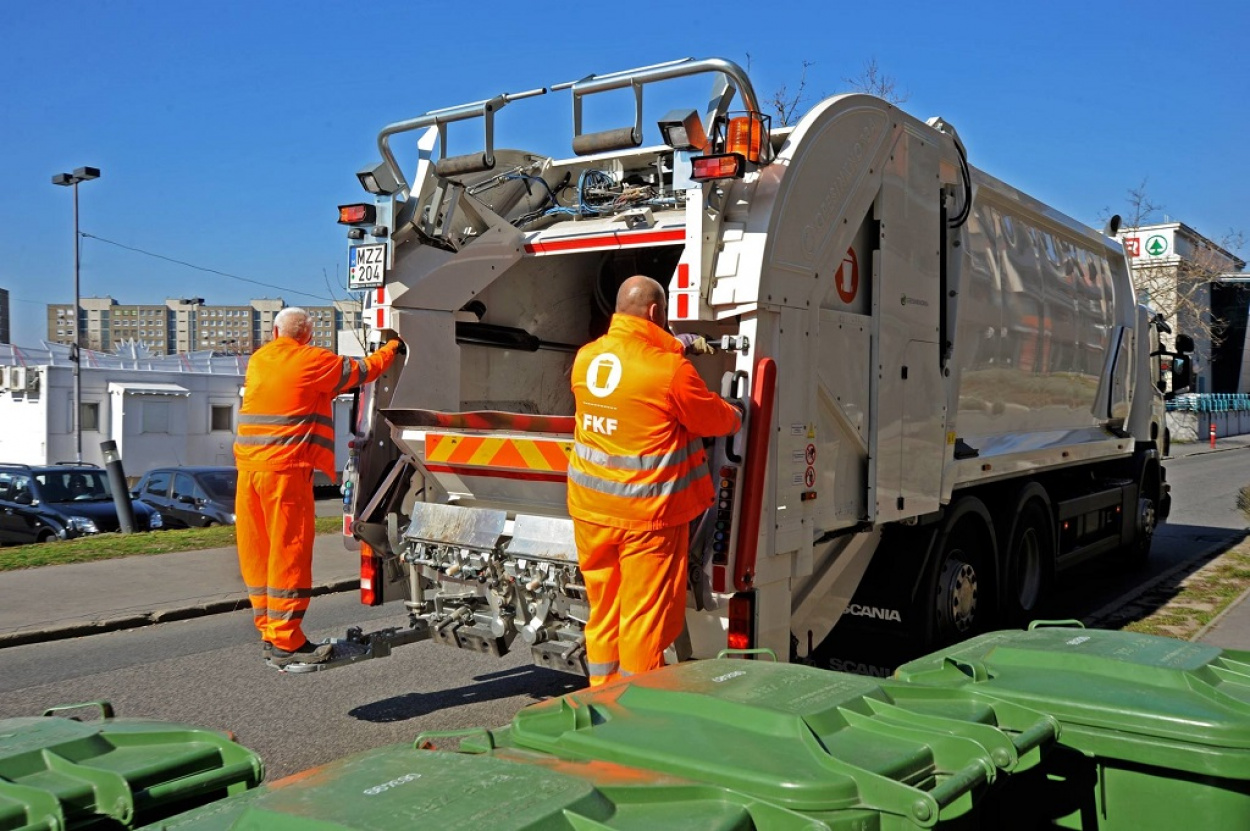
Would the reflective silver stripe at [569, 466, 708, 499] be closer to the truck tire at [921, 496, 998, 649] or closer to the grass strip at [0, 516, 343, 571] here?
the truck tire at [921, 496, 998, 649]

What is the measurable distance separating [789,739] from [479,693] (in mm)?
4207

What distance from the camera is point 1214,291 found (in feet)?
178

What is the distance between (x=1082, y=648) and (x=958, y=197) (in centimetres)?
357

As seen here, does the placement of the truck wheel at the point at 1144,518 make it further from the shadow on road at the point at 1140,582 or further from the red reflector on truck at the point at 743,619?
the red reflector on truck at the point at 743,619

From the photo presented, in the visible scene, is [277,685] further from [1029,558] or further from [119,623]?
[1029,558]

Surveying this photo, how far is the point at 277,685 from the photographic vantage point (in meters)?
6.05

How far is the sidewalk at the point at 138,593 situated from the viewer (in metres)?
7.51

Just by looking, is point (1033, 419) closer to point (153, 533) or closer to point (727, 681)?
point (727, 681)

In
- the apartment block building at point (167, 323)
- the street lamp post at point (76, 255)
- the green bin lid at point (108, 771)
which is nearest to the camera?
the green bin lid at point (108, 771)

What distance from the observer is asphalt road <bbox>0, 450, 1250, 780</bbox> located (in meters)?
5.23

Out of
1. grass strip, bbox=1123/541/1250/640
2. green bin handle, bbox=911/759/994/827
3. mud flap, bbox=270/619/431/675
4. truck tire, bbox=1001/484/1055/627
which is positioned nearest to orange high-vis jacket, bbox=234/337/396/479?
mud flap, bbox=270/619/431/675

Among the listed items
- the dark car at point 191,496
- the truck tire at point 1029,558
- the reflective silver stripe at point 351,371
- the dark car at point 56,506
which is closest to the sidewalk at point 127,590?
the reflective silver stripe at point 351,371

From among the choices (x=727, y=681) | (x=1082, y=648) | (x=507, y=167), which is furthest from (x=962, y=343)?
(x=727, y=681)

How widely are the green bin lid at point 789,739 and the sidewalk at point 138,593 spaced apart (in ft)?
18.0
